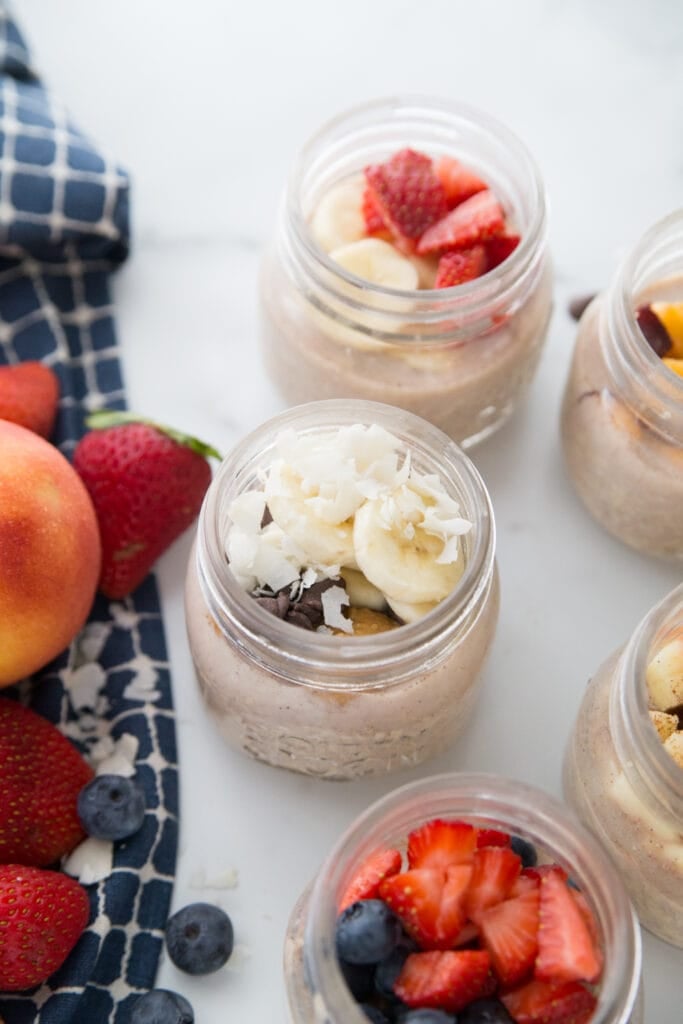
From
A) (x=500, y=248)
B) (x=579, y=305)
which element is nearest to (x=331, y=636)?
(x=500, y=248)

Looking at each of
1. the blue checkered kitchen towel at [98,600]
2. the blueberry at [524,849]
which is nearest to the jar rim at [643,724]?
the blueberry at [524,849]

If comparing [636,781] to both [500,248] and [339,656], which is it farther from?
[500,248]

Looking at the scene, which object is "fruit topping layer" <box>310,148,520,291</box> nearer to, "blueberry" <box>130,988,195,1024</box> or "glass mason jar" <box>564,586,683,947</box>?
"glass mason jar" <box>564,586,683,947</box>

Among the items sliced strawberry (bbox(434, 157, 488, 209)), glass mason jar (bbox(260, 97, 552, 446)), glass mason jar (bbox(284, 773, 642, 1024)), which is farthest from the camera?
sliced strawberry (bbox(434, 157, 488, 209))

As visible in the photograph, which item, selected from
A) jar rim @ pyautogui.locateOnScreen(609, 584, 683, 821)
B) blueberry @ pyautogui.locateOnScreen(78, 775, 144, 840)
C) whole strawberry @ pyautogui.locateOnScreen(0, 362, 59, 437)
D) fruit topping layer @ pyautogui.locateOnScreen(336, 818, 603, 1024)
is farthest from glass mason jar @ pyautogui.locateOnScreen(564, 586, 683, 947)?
whole strawberry @ pyautogui.locateOnScreen(0, 362, 59, 437)

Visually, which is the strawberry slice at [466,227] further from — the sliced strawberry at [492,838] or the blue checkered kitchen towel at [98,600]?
the sliced strawberry at [492,838]
